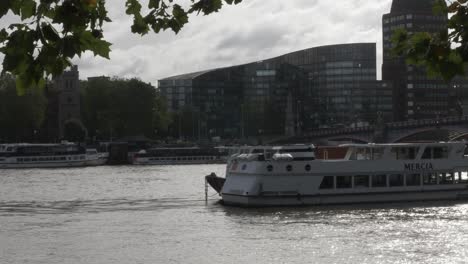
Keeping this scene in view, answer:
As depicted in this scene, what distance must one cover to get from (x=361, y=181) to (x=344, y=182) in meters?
1.23

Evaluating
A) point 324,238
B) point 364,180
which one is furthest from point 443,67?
point 364,180

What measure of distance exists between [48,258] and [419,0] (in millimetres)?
179204

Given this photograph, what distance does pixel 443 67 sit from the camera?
322 inches

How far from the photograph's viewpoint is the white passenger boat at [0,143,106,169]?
12306cm

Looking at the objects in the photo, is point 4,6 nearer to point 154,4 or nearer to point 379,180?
point 154,4

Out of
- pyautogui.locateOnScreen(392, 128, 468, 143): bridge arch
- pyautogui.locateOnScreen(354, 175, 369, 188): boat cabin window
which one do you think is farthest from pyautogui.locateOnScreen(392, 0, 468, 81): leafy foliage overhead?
pyautogui.locateOnScreen(392, 128, 468, 143): bridge arch

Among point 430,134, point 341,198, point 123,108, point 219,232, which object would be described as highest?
point 123,108

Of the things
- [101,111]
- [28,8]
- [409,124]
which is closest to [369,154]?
[28,8]

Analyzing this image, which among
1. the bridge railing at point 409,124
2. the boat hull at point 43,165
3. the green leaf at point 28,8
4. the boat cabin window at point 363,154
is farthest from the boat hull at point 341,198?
the boat hull at point 43,165

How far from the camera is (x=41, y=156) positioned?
12450 cm

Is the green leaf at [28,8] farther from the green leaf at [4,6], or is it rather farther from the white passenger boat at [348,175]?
the white passenger boat at [348,175]

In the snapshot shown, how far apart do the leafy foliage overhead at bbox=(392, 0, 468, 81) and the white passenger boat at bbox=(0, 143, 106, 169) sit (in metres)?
119


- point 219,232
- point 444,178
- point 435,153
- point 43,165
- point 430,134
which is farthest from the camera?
point 430,134

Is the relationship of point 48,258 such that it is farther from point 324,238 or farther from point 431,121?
point 431,121
